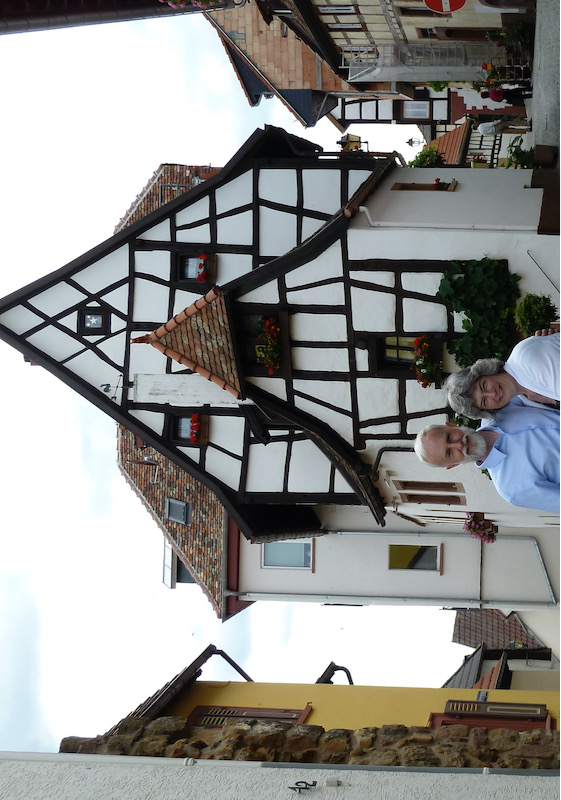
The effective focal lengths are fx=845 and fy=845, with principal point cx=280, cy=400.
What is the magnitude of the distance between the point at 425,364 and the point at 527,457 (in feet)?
23.3

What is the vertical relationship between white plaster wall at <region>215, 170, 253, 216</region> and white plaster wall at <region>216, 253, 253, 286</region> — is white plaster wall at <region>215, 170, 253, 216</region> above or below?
above

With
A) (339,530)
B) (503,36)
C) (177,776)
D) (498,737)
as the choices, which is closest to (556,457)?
(177,776)

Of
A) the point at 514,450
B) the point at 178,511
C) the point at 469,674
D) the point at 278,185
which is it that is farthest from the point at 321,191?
the point at 469,674

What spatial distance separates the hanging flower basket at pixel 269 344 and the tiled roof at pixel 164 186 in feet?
19.5

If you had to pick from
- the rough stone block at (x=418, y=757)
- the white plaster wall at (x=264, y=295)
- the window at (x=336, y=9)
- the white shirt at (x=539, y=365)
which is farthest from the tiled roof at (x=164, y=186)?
the white shirt at (x=539, y=365)

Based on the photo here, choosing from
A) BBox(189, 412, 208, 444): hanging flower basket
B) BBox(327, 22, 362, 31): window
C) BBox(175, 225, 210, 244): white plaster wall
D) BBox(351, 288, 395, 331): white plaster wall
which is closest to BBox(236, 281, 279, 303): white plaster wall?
BBox(351, 288, 395, 331): white plaster wall


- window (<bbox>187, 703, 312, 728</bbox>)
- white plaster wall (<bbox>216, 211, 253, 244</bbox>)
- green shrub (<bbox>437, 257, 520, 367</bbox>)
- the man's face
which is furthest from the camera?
white plaster wall (<bbox>216, 211, 253, 244</bbox>)

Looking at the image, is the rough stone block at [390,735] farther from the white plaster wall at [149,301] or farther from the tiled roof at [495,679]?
the white plaster wall at [149,301]

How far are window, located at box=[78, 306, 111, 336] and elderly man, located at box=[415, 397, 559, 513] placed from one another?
10.1 metres

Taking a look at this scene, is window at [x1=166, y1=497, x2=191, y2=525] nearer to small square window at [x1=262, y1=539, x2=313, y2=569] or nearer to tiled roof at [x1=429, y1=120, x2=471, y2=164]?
small square window at [x1=262, y1=539, x2=313, y2=569]

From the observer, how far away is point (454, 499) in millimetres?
15766

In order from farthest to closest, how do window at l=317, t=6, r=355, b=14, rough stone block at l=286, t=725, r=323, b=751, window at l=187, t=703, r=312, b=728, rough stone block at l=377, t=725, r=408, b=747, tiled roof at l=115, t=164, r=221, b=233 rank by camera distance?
window at l=317, t=6, r=355, b=14
tiled roof at l=115, t=164, r=221, b=233
window at l=187, t=703, r=312, b=728
rough stone block at l=377, t=725, r=408, b=747
rough stone block at l=286, t=725, r=323, b=751

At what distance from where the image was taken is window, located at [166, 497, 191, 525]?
19641 mm

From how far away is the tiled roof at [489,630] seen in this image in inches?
994
